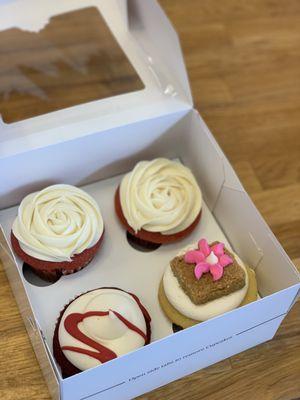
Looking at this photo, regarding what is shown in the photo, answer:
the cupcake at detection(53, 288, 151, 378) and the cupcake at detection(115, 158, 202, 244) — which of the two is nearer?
the cupcake at detection(53, 288, 151, 378)

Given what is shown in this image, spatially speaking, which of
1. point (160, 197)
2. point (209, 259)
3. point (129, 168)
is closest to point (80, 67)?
point (129, 168)

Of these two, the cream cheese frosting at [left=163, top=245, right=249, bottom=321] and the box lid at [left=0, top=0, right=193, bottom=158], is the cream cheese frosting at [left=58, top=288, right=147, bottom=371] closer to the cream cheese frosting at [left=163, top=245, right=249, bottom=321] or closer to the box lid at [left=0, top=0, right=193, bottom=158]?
the cream cheese frosting at [left=163, top=245, right=249, bottom=321]

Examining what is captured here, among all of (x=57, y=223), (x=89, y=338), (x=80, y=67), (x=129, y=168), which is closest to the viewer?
(x=89, y=338)

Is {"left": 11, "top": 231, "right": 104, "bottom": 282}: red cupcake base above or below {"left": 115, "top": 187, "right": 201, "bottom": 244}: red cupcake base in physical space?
above

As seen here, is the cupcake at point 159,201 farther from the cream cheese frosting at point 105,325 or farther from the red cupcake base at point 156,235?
the cream cheese frosting at point 105,325

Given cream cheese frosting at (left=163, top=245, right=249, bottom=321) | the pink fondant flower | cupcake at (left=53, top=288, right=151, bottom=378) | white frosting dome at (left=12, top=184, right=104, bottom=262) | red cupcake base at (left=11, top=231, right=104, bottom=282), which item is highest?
white frosting dome at (left=12, top=184, right=104, bottom=262)

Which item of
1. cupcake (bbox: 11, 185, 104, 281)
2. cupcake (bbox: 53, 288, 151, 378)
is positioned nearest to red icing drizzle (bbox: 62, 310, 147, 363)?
cupcake (bbox: 53, 288, 151, 378)

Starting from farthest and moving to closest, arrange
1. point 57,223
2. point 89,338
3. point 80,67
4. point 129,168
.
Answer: point 80,67, point 129,168, point 57,223, point 89,338

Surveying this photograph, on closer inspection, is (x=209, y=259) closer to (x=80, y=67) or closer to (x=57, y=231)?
(x=57, y=231)
